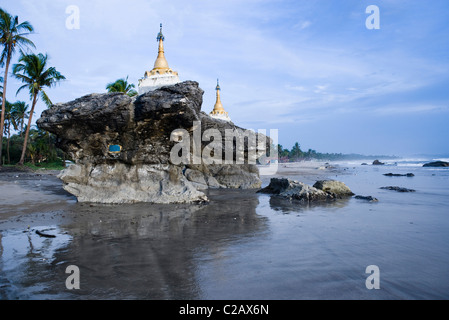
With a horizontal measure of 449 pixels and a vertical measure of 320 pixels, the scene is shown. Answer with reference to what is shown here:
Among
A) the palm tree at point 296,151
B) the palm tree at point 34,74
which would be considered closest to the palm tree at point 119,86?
the palm tree at point 34,74

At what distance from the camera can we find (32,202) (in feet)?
31.4

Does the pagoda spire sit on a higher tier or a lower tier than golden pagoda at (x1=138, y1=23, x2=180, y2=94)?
higher

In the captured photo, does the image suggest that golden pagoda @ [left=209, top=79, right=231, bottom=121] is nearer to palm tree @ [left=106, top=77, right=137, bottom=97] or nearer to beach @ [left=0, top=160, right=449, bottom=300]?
palm tree @ [left=106, top=77, right=137, bottom=97]

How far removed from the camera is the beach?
137 inches

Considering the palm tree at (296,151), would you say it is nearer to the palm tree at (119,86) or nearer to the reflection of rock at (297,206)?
the palm tree at (119,86)

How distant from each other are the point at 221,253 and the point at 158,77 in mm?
21112

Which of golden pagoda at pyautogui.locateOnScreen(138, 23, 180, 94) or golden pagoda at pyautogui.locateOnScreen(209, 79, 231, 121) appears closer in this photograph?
golden pagoda at pyautogui.locateOnScreen(138, 23, 180, 94)

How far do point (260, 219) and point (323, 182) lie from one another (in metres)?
6.15

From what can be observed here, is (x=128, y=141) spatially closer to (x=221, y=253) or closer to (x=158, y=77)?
(x=221, y=253)

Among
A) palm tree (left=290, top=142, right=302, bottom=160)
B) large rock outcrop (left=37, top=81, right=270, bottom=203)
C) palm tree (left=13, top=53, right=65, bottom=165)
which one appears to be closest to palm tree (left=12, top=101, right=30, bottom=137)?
palm tree (left=13, top=53, right=65, bottom=165)

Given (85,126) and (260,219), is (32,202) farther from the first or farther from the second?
(260,219)

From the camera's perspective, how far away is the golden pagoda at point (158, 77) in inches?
899

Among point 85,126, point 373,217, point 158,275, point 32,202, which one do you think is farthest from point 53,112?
point 373,217

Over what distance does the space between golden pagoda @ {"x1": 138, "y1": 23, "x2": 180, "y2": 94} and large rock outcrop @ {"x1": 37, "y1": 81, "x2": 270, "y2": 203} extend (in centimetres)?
1302
